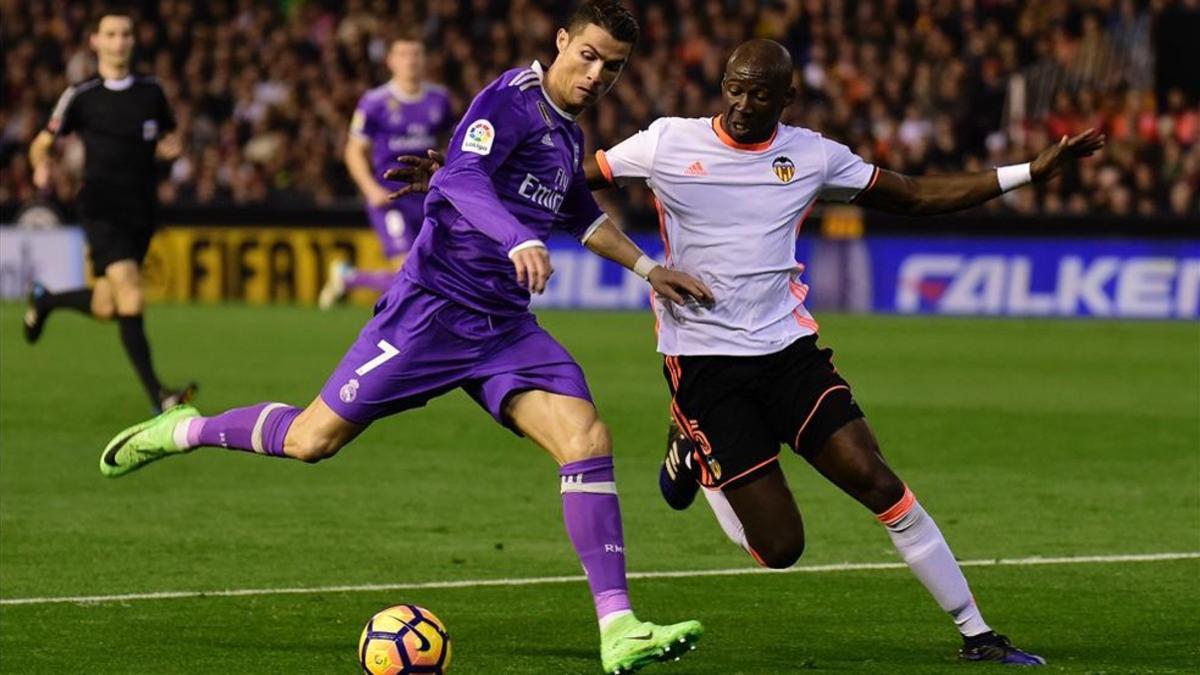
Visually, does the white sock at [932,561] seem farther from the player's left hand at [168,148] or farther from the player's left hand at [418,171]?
the player's left hand at [168,148]

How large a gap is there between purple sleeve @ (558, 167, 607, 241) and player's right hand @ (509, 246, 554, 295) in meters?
1.10

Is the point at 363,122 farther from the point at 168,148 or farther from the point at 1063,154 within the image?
the point at 1063,154

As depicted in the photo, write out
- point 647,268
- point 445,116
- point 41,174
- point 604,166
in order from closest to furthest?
point 647,268
point 604,166
point 41,174
point 445,116

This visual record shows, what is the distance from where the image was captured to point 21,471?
40.7 feet

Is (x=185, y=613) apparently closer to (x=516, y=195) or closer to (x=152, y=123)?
(x=516, y=195)

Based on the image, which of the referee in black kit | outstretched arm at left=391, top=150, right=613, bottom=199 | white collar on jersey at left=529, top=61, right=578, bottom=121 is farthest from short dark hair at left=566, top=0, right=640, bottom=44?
the referee in black kit

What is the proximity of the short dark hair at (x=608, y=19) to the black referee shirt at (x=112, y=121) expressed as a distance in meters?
8.05

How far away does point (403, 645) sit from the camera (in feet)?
21.8

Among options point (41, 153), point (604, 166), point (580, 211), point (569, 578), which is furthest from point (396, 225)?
point (580, 211)

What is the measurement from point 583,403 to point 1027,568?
307 cm

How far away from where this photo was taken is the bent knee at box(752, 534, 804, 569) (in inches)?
310

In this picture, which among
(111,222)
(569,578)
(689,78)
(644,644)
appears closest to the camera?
(644,644)

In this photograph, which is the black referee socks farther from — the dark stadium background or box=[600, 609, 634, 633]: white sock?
box=[600, 609, 634, 633]: white sock

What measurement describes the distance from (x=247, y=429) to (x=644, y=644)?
2013mm
